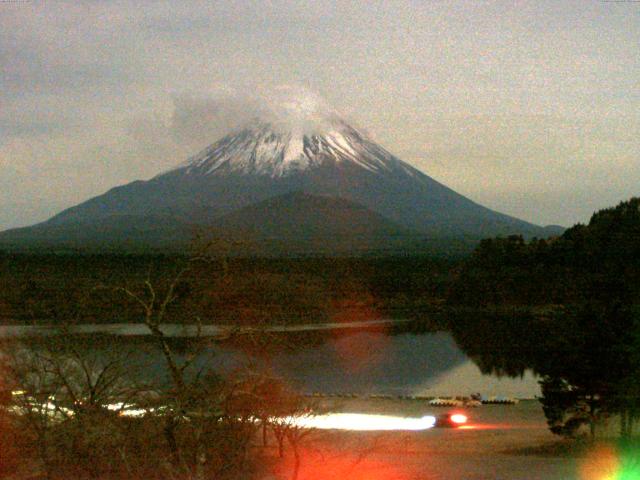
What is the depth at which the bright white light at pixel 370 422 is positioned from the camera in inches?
494

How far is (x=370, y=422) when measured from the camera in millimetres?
13750

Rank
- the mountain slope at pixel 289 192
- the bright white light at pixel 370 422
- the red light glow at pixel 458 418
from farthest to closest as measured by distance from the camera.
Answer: the mountain slope at pixel 289 192 < the red light glow at pixel 458 418 < the bright white light at pixel 370 422

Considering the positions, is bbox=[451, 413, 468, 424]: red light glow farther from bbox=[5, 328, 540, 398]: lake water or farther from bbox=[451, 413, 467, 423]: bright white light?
bbox=[5, 328, 540, 398]: lake water

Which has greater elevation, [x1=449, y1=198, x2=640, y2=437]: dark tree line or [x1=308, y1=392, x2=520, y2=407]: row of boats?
[x1=449, y1=198, x2=640, y2=437]: dark tree line

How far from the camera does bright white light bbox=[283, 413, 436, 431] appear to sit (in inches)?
494

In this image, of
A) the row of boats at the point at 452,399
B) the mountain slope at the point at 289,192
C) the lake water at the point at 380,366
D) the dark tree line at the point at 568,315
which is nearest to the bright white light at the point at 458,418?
the dark tree line at the point at 568,315

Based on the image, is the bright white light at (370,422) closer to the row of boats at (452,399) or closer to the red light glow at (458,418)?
the red light glow at (458,418)

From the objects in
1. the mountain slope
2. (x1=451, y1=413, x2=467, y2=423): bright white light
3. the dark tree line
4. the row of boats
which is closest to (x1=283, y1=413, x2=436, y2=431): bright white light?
(x1=451, y1=413, x2=467, y2=423): bright white light

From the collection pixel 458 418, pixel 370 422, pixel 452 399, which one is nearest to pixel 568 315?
pixel 452 399

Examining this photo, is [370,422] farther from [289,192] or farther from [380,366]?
[289,192]

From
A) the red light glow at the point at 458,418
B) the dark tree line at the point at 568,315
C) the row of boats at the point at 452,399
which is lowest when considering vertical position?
the row of boats at the point at 452,399

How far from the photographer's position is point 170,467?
7.42 m

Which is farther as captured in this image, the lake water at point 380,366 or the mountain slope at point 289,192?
the mountain slope at point 289,192

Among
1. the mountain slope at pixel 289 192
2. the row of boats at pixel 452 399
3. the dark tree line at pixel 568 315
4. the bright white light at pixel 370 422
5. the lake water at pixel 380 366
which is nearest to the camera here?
the dark tree line at pixel 568 315
